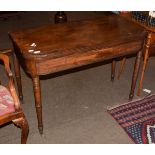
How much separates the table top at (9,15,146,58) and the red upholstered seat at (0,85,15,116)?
337 millimetres

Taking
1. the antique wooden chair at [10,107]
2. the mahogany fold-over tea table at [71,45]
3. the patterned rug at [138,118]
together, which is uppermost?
the mahogany fold-over tea table at [71,45]

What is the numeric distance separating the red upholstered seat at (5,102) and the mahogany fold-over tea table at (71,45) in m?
0.21

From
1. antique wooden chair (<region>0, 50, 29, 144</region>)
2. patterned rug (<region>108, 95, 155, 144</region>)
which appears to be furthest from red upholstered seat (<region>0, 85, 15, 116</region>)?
patterned rug (<region>108, 95, 155, 144</region>)

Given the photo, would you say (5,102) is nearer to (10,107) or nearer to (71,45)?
(10,107)

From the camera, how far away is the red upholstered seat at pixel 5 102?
164cm

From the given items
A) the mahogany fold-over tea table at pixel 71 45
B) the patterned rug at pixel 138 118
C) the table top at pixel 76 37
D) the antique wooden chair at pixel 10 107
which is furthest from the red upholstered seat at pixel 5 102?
the patterned rug at pixel 138 118

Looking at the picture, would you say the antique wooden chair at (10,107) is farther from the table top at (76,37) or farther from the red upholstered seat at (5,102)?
the table top at (76,37)

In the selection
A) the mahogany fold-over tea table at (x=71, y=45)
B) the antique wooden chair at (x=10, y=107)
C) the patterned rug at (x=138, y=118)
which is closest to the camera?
the antique wooden chair at (x=10, y=107)

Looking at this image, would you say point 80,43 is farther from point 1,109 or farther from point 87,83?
point 87,83

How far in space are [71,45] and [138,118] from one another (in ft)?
3.52

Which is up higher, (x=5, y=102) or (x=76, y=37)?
(x=76, y=37)

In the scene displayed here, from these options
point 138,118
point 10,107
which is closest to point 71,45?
point 10,107

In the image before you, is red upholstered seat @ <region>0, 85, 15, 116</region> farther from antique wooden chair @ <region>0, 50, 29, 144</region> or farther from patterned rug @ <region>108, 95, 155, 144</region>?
patterned rug @ <region>108, 95, 155, 144</region>

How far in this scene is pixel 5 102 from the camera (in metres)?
1.70
